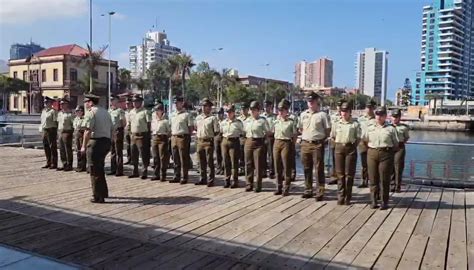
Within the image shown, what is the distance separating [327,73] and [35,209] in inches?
6350

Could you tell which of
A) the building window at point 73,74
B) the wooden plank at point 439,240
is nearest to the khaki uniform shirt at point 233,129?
the wooden plank at point 439,240

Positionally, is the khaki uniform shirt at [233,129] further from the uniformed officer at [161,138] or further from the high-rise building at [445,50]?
the high-rise building at [445,50]

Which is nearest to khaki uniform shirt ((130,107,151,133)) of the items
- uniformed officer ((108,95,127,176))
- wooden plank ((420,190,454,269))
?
uniformed officer ((108,95,127,176))

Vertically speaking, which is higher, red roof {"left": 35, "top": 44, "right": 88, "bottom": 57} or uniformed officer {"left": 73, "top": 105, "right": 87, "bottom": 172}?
red roof {"left": 35, "top": 44, "right": 88, "bottom": 57}

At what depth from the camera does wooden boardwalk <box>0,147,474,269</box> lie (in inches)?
172

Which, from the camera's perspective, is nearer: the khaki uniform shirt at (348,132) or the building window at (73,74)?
the khaki uniform shirt at (348,132)

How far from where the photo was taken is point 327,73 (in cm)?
16212

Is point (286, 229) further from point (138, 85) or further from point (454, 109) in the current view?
point (454, 109)

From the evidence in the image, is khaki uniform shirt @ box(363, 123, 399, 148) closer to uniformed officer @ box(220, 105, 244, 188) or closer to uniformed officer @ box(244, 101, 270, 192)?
uniformed officer @ box(244, 101, 270, 192)

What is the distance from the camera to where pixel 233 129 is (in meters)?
8.30

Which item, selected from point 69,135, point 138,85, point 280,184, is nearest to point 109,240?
point 280,184

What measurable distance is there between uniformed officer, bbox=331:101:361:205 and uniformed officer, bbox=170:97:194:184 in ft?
9.54

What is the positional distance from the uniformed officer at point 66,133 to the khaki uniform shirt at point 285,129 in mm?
4885

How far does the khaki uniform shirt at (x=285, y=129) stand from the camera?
750 cm
